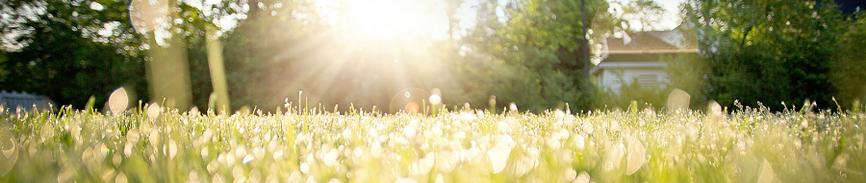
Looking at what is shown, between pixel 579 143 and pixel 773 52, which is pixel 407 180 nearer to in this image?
pixel 579 143

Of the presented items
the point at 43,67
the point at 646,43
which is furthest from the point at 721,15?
the point at 43,67

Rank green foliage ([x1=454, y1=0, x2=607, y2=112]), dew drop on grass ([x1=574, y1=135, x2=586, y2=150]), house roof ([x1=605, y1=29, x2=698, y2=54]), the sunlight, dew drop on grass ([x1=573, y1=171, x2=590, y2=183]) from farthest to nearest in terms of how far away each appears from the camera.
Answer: house roof ([x1=605, y1=29, x2=698, y2=54]) < green foliage ([x1=454, y1=0, x2=607, y2=112]) < the sunlight < dew drop on grass ([x1=574, y1=135, x2=586, y2=150]) < dew drop on grass ([x1=573, y1=171, x2=590, y2=183])

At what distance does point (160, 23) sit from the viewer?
16.8 metres

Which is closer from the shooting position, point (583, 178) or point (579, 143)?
point (583, 178)

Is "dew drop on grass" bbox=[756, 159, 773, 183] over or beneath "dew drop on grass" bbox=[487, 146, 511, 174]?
beneath

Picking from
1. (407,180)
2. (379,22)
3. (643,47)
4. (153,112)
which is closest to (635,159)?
(407,180)

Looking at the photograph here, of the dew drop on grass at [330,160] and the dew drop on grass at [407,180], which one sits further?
the dew drop on grass at [330,160]

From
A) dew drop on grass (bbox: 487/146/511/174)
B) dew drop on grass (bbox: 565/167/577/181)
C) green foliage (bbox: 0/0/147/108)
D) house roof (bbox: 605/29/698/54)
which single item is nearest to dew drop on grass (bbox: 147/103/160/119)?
dew drop on grass (bbox: 487/146/511/174)

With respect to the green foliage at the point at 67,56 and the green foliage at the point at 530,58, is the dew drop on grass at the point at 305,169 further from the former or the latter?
the green foliage at the point at 67,56

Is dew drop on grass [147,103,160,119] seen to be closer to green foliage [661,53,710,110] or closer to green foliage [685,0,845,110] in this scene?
green foliage [685,0,845,110]

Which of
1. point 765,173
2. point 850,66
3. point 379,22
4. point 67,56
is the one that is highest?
point 379,22

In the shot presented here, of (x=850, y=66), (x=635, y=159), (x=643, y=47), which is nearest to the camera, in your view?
(x=635, y=159)

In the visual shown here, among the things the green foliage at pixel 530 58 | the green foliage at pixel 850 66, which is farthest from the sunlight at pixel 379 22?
the green foliage at pixel 850 66

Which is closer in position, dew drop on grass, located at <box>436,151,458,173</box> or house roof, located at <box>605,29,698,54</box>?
dew drop on grass, located at <box>436,151,458,173</box>
